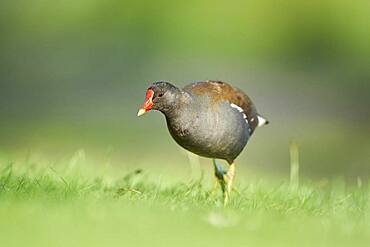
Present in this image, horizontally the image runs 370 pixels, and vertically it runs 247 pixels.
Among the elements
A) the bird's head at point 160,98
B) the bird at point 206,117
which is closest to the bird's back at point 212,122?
the bird at point 206,117

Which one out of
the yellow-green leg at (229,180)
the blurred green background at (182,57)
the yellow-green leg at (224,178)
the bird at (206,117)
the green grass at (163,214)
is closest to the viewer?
the green grass at (163,214)

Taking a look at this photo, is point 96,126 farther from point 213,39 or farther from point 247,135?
point 247,135

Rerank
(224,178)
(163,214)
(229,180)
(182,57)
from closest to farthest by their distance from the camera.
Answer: (163,214) → (229,180) → (224,178) → (182,57)

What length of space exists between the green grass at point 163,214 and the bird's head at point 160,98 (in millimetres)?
543

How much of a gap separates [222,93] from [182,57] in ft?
36.1

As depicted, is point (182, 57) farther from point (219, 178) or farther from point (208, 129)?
A: point (208, 129)

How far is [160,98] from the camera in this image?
6574mm

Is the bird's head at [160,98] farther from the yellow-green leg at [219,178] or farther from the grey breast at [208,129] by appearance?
the yellow-green leg at [219,178]

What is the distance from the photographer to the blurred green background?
15570 millimetres

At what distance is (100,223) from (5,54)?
13.8 meters

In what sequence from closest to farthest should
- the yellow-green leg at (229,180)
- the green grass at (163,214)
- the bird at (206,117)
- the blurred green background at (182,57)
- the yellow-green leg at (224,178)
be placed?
the green grass at (163,214) → the yellow-green leg at (229,180) → the bird at (206,117) → the yellow-green leg at (224,178) → the blurred green background at (182,57)

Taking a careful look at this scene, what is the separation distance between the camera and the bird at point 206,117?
660 centimetres

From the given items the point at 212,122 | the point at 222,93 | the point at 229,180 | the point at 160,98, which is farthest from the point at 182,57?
the point at 160,98

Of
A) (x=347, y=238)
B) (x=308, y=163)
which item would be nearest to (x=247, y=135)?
(x=347, y=238)
